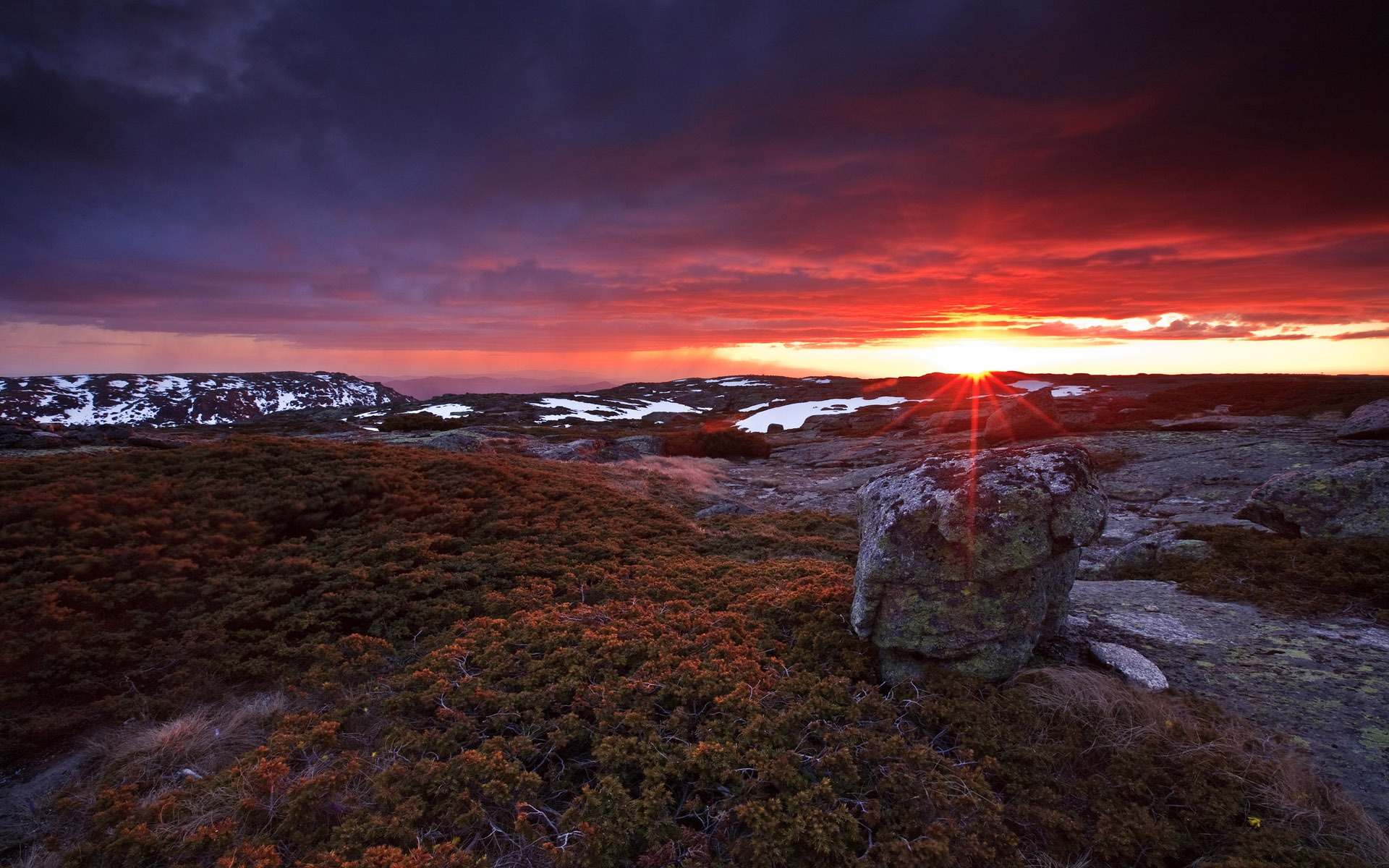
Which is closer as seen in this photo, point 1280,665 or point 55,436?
point 1280,665

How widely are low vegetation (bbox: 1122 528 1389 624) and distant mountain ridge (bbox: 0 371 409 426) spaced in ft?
473

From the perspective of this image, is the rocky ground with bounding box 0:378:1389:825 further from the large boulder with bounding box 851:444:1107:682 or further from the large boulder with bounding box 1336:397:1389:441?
Result: the large boulder with bounding box 851:444:1107:682

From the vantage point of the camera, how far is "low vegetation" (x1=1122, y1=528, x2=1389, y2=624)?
26.2 ft

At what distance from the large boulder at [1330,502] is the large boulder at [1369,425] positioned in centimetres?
1290

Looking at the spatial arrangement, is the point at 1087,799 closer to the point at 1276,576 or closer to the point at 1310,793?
the point at 1310,793

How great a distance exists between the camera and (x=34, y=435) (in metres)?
17.4

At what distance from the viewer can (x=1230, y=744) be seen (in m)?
5.03

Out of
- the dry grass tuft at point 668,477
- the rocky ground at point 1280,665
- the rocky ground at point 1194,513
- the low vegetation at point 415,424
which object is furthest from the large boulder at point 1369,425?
the low vegetation at point 415,424

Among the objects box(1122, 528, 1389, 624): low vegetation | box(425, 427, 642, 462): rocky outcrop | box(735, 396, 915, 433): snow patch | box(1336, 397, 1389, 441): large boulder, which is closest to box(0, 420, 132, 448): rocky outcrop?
box(425, 427, 642, 462): rocky outcrop

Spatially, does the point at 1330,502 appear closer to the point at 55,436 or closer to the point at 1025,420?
the point at 1025,420

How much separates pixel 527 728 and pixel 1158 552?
12553mm

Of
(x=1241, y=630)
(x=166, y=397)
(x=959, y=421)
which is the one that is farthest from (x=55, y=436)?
(x=166, y=397)

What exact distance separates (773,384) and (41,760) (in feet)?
427

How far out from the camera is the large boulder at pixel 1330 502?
9.55 meters
